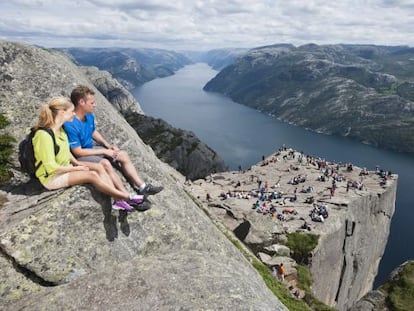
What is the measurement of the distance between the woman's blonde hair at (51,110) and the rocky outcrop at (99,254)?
82.6 inches

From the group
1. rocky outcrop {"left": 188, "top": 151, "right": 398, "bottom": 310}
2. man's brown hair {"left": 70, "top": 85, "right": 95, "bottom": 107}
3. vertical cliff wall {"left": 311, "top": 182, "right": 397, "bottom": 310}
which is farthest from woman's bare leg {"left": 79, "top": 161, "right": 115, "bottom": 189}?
vertical cliff wall {"left": 311, "top": 182, "right": 397, "bottom": 310}

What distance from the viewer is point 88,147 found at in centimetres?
1303

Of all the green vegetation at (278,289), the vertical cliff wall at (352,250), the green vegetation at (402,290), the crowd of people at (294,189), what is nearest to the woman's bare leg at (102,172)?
the green vegetation at (278,289)

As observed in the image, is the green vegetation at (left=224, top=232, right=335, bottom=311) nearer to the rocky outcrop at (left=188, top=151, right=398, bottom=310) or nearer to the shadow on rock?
the rocky outcrop at (left=188, top=151, right=398, bottom=310)

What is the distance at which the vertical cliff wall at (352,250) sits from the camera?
45.6m

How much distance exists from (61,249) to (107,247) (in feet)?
4.25

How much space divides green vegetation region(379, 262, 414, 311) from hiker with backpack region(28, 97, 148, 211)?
3448 cm

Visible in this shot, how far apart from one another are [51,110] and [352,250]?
181 ft

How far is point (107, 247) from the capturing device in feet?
37.2

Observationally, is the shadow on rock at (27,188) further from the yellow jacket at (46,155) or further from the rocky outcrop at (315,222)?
the rocky outcrop at (315,222)

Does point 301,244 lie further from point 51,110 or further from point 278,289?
point 51,110

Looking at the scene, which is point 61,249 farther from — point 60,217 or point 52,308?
point 52,308

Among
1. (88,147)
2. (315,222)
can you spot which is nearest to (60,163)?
(88,147)

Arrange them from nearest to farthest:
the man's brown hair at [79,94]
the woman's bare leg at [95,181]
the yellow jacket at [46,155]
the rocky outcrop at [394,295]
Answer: the yellow jacket at [46,155]
the woman's bare leg at [95,181]
the man's brown hair at [79,94]
the rocky outcrop at [394,295]
